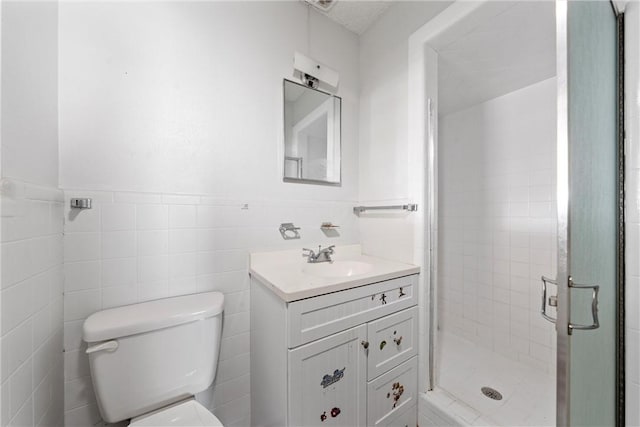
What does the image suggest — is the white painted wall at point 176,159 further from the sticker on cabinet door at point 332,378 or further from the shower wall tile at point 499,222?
the shower wall tile at point 499,222

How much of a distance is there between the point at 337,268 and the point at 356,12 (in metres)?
1.64

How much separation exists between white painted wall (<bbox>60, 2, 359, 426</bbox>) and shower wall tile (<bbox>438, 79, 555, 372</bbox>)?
57.9 inches

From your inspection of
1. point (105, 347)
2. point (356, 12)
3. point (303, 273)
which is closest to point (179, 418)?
point (105, 347)

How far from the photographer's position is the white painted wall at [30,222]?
0.58 m

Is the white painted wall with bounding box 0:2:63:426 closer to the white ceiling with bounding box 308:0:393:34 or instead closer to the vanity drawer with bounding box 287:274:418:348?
the vanity drawer with bounding box 287:274:418:348

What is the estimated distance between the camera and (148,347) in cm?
88

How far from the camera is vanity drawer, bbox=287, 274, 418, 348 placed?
914mm

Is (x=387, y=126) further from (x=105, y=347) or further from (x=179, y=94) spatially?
(x=105, y=347)

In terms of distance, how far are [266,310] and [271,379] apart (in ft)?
0.92

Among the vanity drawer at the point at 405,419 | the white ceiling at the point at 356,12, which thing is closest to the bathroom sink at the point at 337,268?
the vanity drawer at the point at 405,419

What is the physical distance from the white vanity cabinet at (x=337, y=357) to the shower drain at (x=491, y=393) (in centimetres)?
50

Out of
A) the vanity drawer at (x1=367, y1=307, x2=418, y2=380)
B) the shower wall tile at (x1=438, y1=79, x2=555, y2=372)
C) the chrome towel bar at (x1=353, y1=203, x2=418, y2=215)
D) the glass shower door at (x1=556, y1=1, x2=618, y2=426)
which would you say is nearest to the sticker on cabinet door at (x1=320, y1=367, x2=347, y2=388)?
the vanity drawer at (x1=367, y1=307, x2=418, y2=380)

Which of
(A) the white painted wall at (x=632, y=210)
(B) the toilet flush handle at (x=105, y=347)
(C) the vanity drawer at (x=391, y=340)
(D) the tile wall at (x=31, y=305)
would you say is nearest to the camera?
(D) the tile wall at (x=31, y=305)

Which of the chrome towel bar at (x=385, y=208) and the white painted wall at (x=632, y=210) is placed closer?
the white painted wall at (x=632, y=210)
